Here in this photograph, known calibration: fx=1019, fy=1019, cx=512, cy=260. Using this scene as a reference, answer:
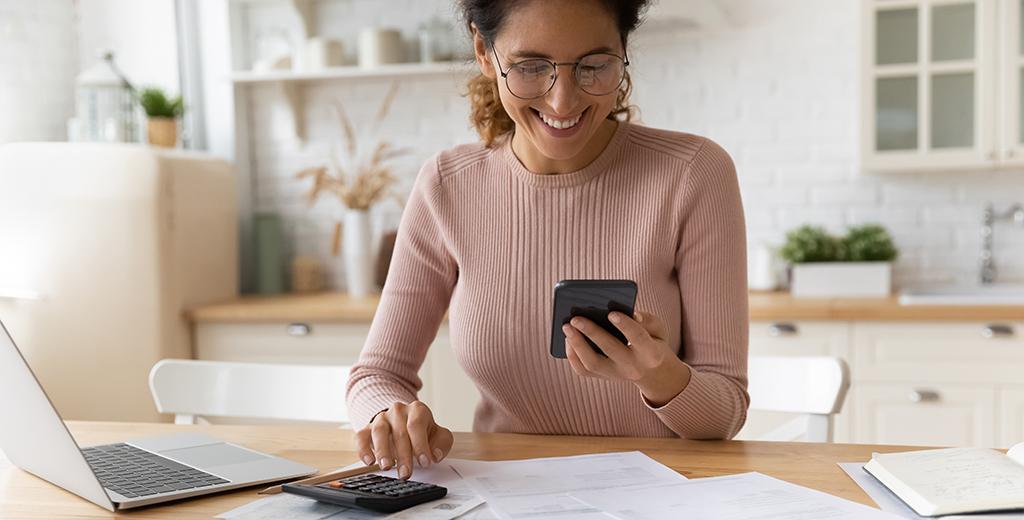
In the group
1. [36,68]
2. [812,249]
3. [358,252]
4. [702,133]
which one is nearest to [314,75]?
[358,252]

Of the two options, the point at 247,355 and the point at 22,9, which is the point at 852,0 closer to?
the point at 247,355

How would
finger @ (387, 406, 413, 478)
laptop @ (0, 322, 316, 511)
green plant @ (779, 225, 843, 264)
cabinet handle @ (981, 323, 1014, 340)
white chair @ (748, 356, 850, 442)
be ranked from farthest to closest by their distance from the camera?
1. green plant @ (779, 225, 843, 264)
2. cabinet handle @ (981, 323, 1014, 340)
3. white chair @ (748, 356, 850, 442)
4. finger @ (387, 406, 413, 478)
5. laptop @ (0, 322, 316, 511)

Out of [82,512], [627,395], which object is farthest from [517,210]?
[82,512]

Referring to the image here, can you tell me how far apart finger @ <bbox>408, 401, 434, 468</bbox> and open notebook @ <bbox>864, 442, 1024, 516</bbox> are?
54 cm

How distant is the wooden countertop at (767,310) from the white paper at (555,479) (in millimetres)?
1785

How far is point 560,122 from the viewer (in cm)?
151

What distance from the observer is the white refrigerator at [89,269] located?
3207mm

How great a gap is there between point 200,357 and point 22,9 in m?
1.31

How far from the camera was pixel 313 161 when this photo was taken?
157 inches

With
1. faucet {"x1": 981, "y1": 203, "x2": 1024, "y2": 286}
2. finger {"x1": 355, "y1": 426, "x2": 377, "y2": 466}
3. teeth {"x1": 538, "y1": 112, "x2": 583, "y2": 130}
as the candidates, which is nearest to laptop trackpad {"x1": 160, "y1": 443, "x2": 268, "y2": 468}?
finger {"x1": 355, "y1": 426, "x2": 377, "y2": 466}

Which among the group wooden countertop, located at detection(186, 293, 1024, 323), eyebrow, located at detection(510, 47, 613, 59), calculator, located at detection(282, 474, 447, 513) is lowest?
wooden countertop, located at detection(186, 293, 1024, 323)

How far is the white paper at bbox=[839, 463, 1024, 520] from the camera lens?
1.05m

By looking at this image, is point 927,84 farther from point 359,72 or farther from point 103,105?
point 103,105

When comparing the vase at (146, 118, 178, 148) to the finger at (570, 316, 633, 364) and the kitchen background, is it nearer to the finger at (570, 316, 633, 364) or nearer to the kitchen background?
the kitchen background
